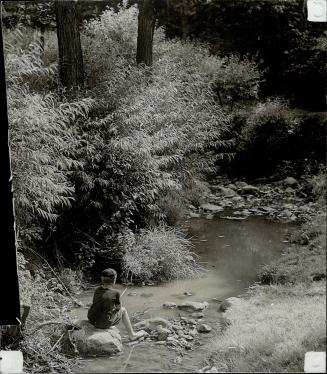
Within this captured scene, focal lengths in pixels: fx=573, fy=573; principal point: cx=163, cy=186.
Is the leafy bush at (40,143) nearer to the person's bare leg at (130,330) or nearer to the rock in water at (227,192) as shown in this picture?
the person's bare leg at (130,330)

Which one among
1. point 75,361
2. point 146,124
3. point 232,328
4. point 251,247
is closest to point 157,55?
point 146,124

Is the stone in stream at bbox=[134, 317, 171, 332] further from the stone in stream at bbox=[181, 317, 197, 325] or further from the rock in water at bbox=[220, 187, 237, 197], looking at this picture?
the rock in water at bbox=[220, 187, 237, 197]

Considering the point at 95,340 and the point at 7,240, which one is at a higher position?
the point at 7,240

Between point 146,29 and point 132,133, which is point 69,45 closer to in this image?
point 146,29

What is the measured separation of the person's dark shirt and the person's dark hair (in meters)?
0.05

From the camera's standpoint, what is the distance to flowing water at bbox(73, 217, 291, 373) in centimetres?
267

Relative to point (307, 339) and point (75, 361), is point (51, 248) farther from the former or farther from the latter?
point (307, 339)

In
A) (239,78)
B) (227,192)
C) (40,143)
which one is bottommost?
(227,192)

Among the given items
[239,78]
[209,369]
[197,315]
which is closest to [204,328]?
[197,315]

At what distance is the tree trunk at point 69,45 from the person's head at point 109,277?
0.95 metres

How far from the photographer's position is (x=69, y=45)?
9.38ft

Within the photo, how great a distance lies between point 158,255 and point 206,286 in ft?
1.00

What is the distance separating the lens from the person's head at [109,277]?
285 cm

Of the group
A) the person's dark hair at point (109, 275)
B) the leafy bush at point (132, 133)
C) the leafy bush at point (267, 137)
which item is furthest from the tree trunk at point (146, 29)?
the person's dark hair at point (109, 275)
